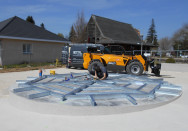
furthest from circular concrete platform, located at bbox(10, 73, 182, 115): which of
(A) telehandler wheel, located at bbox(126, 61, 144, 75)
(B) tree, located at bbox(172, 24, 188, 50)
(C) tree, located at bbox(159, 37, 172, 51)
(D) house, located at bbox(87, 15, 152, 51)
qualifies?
(C) tree, located at bbox(159, 37, 172, 51)

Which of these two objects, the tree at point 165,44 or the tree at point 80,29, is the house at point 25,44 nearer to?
the tree at point 80,29

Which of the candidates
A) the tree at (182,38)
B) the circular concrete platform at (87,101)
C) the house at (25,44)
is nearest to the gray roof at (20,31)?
the house at (25,44)

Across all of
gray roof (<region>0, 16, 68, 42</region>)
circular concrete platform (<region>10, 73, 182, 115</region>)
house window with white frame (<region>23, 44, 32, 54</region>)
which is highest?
gray roof (<region>0, 16, 68, 42</region>)

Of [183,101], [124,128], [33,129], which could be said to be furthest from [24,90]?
[183,101]

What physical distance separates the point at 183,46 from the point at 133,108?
54.7 metres

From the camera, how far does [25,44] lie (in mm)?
18641

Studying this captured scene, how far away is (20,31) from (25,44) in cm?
148

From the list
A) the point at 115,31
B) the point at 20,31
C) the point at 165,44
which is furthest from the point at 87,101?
the point at 165,44

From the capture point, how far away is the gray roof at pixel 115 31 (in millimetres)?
33688

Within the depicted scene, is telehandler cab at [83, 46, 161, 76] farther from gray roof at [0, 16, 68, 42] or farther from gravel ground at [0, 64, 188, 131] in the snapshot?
gray roof at [0, 16, 68, 42]

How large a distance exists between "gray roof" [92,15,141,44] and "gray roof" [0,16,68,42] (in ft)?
44.2

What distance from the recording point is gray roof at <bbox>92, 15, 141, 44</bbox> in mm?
33688

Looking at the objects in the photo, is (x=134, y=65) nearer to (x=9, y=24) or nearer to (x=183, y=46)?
(x=9, y=24)

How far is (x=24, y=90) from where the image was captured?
589cm
